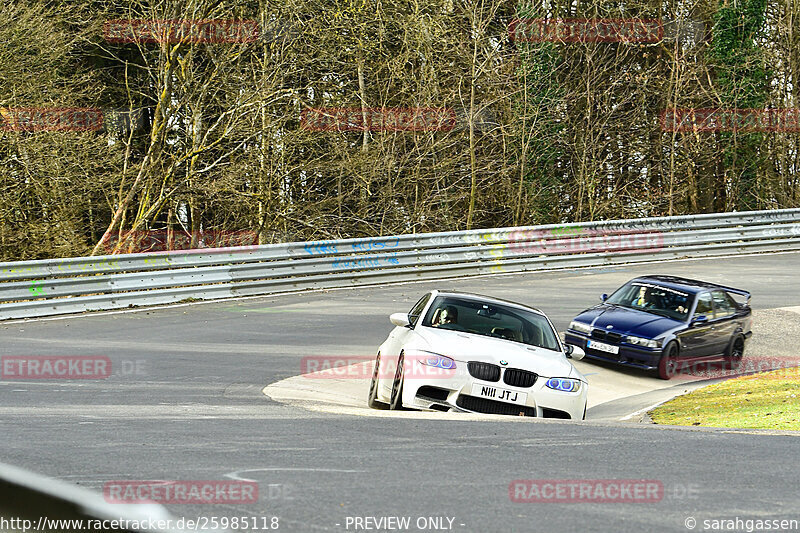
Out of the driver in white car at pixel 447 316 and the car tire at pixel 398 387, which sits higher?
the driver in white car at pixel 447 316

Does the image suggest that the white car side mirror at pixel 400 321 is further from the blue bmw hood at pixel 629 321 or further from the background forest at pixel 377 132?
the background forest at pixel 377 132

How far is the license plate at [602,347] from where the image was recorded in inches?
573

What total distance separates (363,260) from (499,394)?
11565 millimetres

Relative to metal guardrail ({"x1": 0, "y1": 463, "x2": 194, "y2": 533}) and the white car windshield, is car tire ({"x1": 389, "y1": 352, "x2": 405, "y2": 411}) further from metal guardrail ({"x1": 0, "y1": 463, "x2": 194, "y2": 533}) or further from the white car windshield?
metal guardrail ({"x1": 0, "y1": 463, "x2": 194, "y2": 533})

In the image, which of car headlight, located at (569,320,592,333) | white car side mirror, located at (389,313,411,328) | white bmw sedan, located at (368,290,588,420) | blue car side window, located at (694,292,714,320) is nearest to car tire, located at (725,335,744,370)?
blue car side window, located at (694,292,714,320)

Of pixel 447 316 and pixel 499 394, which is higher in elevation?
pixel 447 316

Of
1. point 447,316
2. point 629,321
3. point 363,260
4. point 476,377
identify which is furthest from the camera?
point 363,260

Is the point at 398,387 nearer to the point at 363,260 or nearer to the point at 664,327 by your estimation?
the point at 664,327

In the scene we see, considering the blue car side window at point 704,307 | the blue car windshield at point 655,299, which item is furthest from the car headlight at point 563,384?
the blue car side window at point 704,307

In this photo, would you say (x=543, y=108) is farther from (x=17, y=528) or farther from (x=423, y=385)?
(x=17, y=528)

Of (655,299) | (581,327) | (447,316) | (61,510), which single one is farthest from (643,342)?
(61,510)

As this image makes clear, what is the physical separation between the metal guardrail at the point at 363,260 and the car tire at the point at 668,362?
25.2ft

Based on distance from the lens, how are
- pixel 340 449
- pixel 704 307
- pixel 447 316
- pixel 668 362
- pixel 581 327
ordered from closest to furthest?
pixel 340 449, pixel 447 316, pixel 668 362, pixel 581 327, pixel 704 307

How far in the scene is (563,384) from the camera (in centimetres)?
971
